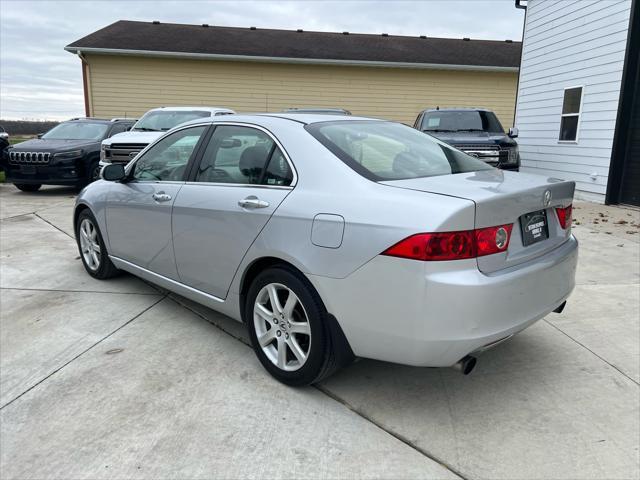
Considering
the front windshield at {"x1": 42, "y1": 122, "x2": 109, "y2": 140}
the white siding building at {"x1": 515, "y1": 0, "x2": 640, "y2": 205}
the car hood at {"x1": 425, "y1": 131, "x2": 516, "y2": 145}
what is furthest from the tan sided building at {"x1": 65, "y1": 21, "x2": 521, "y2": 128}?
the car hood at {"x1": 425, "y1": 131, "x2": 516, "y2": 145}

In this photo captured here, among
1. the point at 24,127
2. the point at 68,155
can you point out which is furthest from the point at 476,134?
the point at 24,127

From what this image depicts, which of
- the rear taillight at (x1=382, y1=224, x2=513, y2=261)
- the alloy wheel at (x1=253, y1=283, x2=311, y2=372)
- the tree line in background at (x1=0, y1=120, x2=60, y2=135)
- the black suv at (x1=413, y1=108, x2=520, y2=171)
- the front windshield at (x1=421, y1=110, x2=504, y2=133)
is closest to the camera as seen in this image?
the rear taillight at (x1=382, y1=224, x2=513, y2=261)

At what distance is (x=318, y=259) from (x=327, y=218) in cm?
22

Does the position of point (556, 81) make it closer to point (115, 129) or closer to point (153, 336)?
point (115, 129)

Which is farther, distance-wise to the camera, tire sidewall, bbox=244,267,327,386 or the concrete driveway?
tire sidewall, bbox=244,267,327,386

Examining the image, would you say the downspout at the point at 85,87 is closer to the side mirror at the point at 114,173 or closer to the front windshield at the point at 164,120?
the front windshield at the point at 164,120

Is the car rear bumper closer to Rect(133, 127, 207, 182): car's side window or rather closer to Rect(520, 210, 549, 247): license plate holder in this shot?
Rect(520, 210, 549, 247): license plate holder

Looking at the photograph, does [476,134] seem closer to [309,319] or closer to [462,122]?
[462,122]

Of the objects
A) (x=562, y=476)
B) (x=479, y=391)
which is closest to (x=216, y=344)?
(x=479, y=391)

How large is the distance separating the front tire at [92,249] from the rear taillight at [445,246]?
3.38 m

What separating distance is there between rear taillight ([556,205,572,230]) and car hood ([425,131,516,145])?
6034 mm

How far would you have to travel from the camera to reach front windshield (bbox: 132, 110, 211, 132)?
1070 centimetres

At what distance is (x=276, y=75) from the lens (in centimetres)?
1798

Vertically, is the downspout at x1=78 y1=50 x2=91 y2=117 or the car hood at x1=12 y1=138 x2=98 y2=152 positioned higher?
the downspout at x1=78 y1=50 x2=91 y2=117
